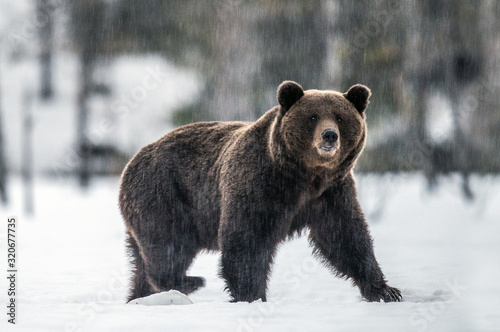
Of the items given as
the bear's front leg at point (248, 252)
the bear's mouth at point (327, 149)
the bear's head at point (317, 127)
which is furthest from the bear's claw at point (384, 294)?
the bear's mouth at point (327, 149)

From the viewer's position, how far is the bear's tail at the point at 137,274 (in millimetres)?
5852

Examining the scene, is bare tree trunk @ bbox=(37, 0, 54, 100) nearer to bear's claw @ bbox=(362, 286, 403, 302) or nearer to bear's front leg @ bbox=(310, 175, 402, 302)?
bear's front leg @ bbox=(310, 175, 402, 302)

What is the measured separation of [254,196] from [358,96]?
3.64 feet

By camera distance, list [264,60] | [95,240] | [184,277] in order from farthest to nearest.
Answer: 1. [264,60]
2. [95,240]
3. [184,277]

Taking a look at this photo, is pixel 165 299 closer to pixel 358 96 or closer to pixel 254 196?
pixel 254 196

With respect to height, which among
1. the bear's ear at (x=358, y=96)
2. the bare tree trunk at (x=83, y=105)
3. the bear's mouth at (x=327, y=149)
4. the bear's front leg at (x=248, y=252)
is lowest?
the bare tree trunk at (x=83, y=105)

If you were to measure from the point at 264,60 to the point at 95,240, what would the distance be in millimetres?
6143

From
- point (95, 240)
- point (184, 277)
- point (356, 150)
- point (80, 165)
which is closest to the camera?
point (356, 150)

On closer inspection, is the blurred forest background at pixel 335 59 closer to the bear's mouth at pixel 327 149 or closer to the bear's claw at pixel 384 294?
the bear's claw at pixel 384 294

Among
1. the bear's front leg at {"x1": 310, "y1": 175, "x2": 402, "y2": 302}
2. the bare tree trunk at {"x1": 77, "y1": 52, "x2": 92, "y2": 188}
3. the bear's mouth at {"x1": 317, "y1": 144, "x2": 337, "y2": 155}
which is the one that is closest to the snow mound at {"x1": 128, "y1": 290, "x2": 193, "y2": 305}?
the bear's front leg at {"x1": 310, "y1": 175, "x2": 402, "y2": 302}

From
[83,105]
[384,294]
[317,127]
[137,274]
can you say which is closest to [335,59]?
[83,105]

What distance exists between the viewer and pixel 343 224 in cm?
513

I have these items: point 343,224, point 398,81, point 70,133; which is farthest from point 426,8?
point 70,133

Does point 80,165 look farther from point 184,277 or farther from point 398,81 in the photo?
point 184,277
